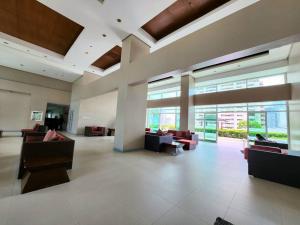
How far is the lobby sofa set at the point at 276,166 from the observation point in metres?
2.97

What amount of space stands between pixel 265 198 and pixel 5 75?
15.0m

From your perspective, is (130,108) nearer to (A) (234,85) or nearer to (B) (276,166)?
(B) (276,166)

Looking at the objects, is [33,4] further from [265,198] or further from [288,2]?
[265,198]

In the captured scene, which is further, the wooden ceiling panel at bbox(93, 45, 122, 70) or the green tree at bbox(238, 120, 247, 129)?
the green tree at bbox(238, 120, 247, 129)

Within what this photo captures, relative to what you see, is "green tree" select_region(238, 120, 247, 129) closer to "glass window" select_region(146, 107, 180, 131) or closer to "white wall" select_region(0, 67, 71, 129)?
"glass window" select_region(146, 107, 180, 131)

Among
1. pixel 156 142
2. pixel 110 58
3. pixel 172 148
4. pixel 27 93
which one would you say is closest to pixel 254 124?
pixel 172 148

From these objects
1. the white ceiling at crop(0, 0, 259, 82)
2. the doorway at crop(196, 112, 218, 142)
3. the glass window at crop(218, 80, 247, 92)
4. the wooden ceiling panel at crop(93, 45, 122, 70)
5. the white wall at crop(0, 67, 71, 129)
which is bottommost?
the doorway at crop(196, 112, 218, 142)

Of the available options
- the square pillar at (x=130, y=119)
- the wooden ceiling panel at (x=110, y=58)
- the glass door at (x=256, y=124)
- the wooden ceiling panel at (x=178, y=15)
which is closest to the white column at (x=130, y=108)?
the square pillar at (x=130, y=119)

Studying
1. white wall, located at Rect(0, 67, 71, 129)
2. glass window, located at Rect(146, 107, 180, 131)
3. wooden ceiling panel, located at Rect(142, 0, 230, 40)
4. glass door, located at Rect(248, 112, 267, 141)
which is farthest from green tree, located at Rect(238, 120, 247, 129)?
white wall, located at Rect(0, 67, 71, 129)

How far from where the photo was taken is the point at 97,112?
36.5ft

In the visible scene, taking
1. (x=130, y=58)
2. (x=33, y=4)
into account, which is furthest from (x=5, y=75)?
(x=130, y=58)

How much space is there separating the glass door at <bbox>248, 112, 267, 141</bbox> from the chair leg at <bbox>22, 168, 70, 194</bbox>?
33.3 ft

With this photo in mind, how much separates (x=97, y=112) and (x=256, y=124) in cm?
1156

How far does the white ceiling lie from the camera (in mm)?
4324
